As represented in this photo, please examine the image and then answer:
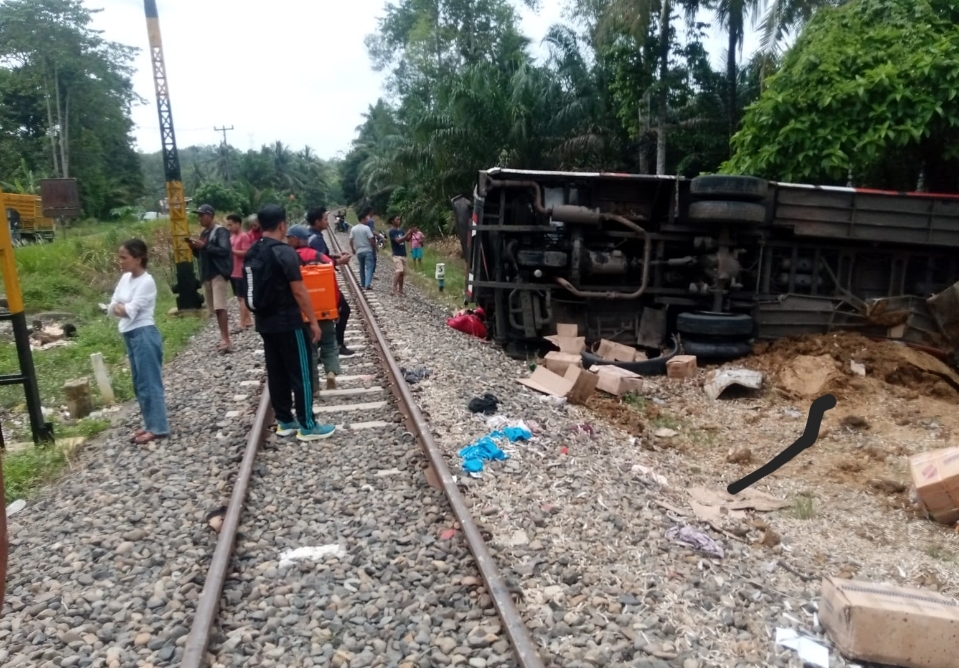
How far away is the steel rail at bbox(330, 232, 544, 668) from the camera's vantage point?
2947 mm

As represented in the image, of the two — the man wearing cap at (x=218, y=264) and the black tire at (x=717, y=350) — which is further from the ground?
the man wearing cap at (x=218, y=264)

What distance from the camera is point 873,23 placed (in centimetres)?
1037

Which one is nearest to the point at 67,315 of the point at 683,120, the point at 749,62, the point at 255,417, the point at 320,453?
the point at 255,417

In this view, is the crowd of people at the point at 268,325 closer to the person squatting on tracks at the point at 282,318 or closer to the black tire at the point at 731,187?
the person squatting on tracks at the point at 282,318

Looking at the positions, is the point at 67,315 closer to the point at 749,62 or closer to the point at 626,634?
the point at 626,634

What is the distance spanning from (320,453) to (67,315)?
10269 millimetres

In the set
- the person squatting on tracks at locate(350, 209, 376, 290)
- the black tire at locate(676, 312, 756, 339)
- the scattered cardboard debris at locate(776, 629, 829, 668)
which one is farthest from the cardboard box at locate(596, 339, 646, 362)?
the person squatting on tracks at locate(350, 209, 376, 290)

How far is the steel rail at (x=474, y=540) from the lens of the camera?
9.67 feet

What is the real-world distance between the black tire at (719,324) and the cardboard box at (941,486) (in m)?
3.36

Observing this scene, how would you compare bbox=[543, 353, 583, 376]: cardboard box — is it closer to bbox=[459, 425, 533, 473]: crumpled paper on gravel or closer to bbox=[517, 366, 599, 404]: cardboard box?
bbox=[517, 366, 599, 404]: cardboard box

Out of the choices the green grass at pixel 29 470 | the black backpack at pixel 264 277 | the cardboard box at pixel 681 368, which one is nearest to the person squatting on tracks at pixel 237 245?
the green grass at pixel 29 470

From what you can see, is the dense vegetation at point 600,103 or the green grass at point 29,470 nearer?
the green grass at point 29,470

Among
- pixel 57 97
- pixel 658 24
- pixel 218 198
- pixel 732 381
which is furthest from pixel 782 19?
pixel 57 97

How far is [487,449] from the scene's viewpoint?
5164mm
